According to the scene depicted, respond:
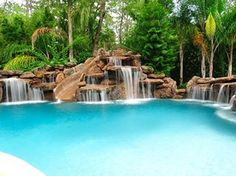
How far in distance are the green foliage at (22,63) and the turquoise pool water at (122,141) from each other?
15.8 feet

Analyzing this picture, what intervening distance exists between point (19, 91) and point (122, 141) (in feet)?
30.1

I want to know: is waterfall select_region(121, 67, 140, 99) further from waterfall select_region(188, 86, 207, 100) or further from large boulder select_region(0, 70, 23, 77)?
large boulder select_region(0, 70, 23, 77)

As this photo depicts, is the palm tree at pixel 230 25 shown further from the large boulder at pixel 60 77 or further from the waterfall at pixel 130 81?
the large boulder at pixel 60 77

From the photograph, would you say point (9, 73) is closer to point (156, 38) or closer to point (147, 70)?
point (147, 70)

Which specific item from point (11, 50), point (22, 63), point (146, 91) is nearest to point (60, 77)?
point (22, 63)

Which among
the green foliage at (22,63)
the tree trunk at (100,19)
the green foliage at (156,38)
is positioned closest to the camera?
the green foliage at (22,63)

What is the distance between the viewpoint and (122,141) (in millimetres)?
6746

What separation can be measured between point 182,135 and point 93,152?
2.47 meters

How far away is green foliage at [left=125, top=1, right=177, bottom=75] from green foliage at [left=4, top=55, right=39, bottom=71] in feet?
20.2

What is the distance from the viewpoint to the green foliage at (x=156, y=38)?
16125 millimetres

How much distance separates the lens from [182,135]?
7238 mm

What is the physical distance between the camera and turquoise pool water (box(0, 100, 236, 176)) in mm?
5086

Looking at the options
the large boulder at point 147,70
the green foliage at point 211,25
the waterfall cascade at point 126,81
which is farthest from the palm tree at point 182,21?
the waterfall cascade at point 126,81

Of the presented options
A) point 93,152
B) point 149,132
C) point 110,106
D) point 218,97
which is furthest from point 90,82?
point 93,152
